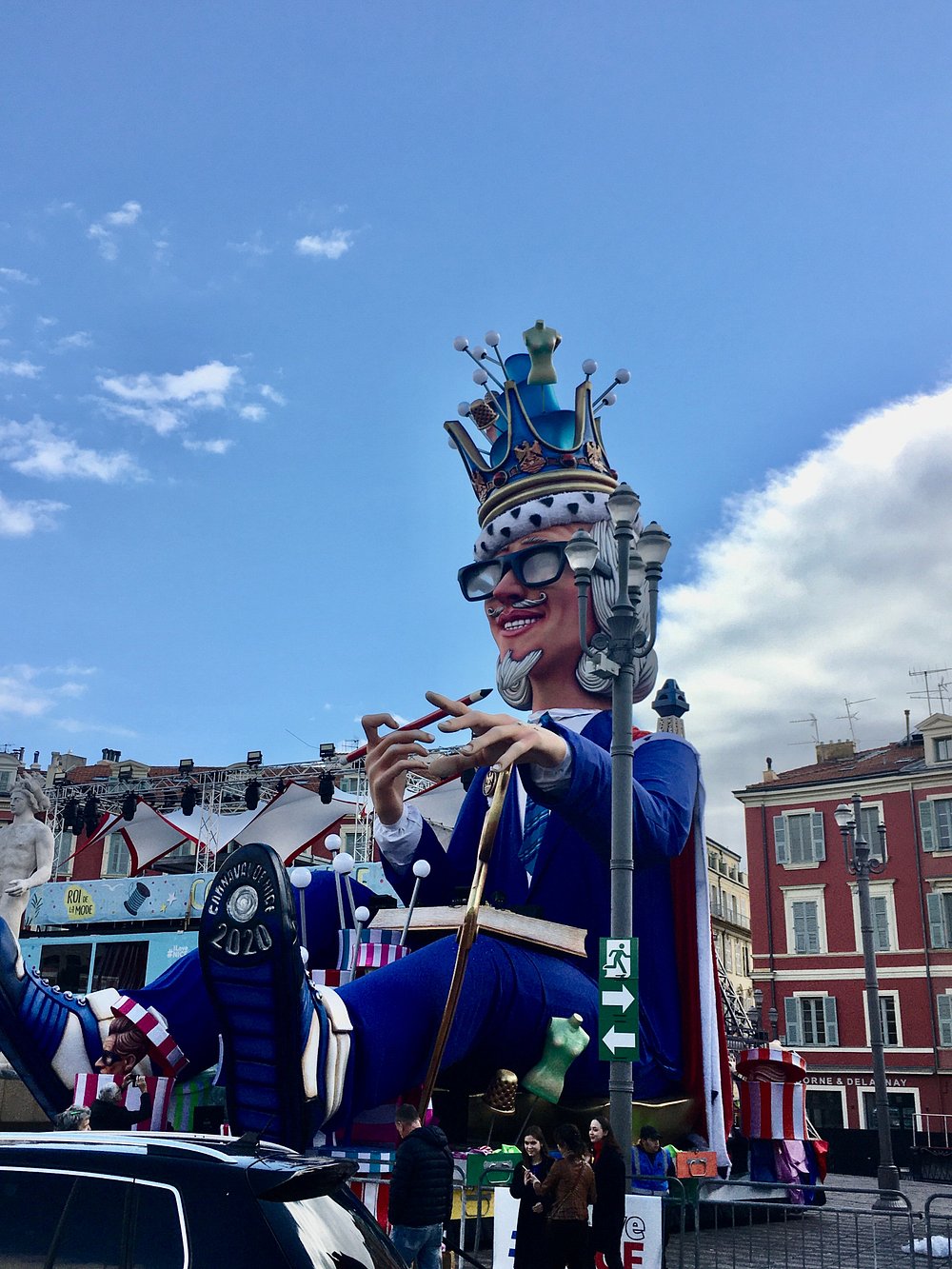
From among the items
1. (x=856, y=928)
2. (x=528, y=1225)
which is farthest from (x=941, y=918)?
(x=528, y=1225)

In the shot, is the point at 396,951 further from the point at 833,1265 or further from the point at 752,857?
the point at 752,857

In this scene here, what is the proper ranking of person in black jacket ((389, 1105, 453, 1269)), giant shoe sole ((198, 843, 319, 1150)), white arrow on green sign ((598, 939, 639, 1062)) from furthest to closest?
giant shoe sole ((198, 843, 319, 1150))
white arrow on green sign ((598, 939, 639, 1062))
person in black jacket ((389, 1105, 453, 1269))

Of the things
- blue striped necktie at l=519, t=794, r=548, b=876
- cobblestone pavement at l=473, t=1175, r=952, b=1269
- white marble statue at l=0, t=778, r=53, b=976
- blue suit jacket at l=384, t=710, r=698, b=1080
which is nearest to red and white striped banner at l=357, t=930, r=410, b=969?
blue suit jacket at l=384, t=710, r=698, b=1080

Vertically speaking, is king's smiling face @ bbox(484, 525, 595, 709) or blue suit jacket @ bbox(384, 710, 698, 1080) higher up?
king's smiling face @ bbox(484, 525, 595, 709)

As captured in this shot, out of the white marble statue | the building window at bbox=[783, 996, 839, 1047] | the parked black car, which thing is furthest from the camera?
the building window at bbox=[783, 996, 839, 1047]

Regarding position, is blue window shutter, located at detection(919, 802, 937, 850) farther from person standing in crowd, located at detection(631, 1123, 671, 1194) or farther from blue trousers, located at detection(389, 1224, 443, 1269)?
blue trousers, located at detection(389, 1224, 443, 1269)

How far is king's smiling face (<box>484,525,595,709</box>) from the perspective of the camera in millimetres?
14508

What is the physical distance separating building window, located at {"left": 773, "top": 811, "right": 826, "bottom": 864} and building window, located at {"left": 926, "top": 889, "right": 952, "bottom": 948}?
3361mm

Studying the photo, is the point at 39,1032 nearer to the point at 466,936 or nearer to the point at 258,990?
the point at 258,990

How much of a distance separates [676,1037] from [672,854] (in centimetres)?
198

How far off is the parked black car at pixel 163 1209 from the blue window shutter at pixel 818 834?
35685 millimetres

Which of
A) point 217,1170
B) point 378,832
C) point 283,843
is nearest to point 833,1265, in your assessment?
point 378,832

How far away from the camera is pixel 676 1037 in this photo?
1325 cm

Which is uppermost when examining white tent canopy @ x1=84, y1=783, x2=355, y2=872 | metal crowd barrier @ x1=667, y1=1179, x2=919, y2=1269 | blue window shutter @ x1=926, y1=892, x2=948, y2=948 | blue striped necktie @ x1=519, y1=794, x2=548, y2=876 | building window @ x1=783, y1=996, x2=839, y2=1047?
white tent canopy @ x1=84, y1=783, x2=355, y2=872
